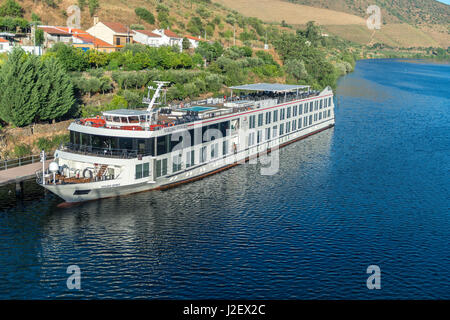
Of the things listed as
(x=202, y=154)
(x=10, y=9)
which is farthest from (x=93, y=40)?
(x=202, y=154)

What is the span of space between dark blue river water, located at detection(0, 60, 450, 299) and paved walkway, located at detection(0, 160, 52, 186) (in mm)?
1195

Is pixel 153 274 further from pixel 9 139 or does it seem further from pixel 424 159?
pixel 424 159

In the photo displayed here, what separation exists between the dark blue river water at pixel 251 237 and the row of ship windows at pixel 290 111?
24.9ft

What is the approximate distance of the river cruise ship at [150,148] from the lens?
46812mm

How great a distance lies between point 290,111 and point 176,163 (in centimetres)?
2967

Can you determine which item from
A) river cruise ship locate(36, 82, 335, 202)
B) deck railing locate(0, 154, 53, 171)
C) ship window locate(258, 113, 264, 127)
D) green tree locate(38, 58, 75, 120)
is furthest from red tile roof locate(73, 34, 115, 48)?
deck railing locate(0, 154, 53, 171)

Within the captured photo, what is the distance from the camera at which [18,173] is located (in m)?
50.1

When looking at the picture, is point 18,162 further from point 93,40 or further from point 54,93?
point 93,40

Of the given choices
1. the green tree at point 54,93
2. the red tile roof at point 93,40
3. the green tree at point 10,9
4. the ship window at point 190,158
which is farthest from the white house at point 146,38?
the ship window at point 190,158

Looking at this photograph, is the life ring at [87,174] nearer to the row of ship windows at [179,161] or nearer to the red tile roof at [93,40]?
the row of ship windows at [179,161]

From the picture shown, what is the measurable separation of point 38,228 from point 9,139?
70.0 feet

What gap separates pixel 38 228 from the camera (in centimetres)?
4125

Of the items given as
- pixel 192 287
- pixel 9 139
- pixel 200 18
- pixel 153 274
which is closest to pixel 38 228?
pixel 153 274

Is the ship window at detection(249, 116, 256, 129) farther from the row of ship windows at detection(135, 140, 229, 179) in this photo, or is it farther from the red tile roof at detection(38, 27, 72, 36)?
the red tile roof at detection(38, 27, 72, 36)
